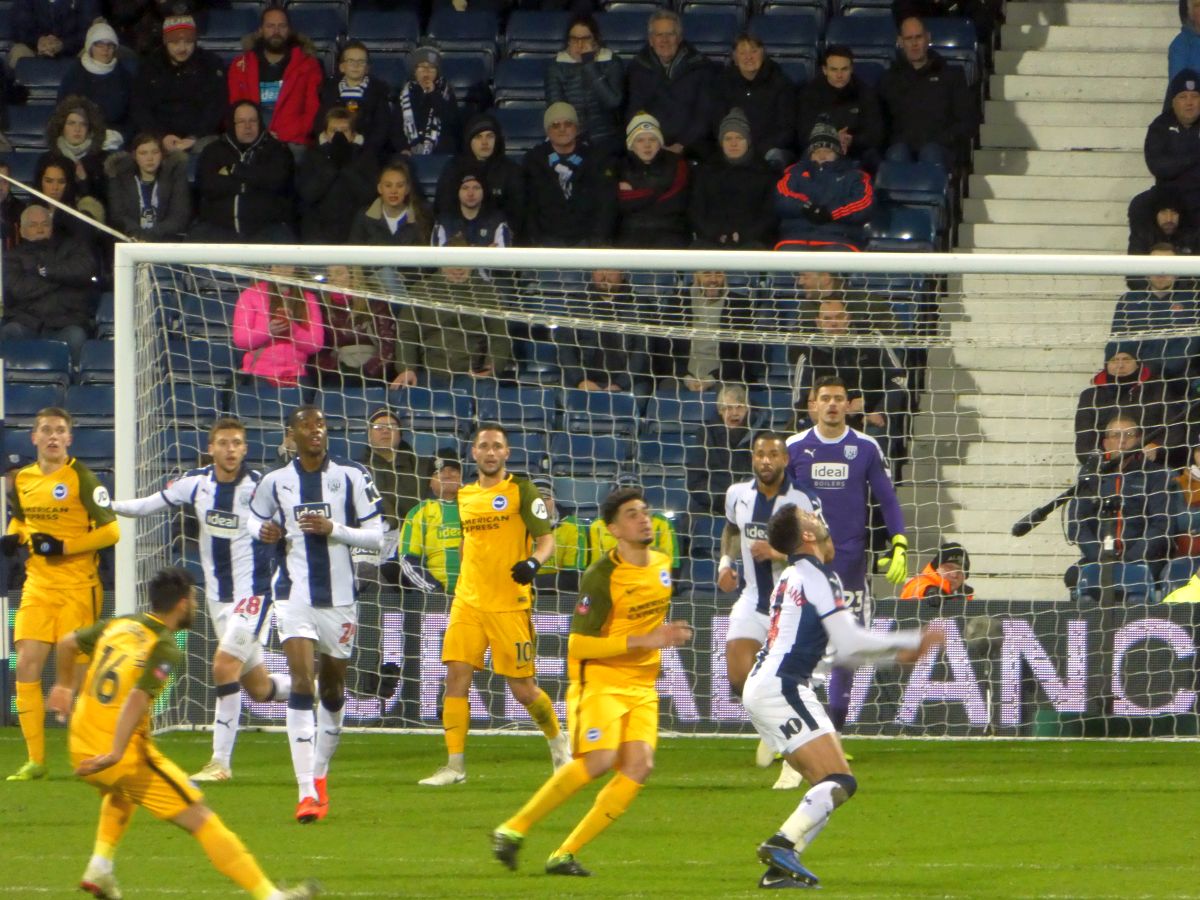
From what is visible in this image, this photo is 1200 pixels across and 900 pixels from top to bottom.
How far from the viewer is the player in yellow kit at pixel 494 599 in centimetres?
1038

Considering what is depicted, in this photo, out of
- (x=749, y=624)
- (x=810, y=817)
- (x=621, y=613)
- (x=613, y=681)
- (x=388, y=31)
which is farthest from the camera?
(x=388, y=31)

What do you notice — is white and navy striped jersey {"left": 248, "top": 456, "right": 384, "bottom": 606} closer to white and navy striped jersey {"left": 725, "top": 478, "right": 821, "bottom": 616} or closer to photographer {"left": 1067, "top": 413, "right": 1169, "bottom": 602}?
white and navy striped jersey {"left": 725, "top": 478, "right": 821, "bottom": 616}

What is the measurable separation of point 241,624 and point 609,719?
270 centimetres

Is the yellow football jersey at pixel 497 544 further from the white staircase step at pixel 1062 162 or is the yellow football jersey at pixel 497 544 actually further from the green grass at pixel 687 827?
the white staircase step at pixel 1062 162

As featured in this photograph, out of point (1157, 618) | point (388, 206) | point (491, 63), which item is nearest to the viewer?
point (1157, 618)

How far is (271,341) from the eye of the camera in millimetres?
13062

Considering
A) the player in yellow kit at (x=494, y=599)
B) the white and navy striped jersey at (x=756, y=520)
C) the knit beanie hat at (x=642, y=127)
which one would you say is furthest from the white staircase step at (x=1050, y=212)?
the player in yellow kit at (x=494, y=599)

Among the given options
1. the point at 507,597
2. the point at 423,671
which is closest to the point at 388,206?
the point at 423,671

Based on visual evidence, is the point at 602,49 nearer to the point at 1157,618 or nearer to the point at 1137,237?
the point at 1137,237

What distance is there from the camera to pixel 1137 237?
13875 millimetres

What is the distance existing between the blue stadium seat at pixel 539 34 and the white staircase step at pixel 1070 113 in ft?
11.8

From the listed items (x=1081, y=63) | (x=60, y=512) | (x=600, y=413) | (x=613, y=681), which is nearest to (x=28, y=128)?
(x=600, y=413)

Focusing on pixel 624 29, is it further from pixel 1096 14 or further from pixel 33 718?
pixel 33 718

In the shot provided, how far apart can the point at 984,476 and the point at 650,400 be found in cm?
232
